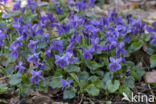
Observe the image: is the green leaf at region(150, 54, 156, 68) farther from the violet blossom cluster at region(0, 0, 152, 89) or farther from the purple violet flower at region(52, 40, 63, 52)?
the purple violet flower at region(52, 40, 63, 52)

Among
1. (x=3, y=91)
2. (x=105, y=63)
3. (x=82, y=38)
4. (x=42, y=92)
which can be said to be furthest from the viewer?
(x=82, y=38)

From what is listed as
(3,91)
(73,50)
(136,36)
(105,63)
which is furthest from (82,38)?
(3,91)

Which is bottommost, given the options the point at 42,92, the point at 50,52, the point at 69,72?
the point at 42,92

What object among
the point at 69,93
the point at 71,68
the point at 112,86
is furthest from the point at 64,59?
the point at 112,86

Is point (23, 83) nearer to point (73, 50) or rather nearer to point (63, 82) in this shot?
point (63, 82)

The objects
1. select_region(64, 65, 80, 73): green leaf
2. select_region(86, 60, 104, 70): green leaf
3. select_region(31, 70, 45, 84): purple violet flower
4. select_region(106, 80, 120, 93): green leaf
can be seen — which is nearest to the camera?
select_region(31, 70, 45, 84): purple violet flower

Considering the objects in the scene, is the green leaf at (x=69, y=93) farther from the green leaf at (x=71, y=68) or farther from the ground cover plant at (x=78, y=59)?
the green leaf at (x=71, y=68)

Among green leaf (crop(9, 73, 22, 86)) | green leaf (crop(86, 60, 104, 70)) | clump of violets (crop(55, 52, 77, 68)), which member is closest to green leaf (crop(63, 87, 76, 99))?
clump of violets (crop(55, 52, 77, 68))

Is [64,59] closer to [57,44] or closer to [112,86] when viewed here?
[57,44]
